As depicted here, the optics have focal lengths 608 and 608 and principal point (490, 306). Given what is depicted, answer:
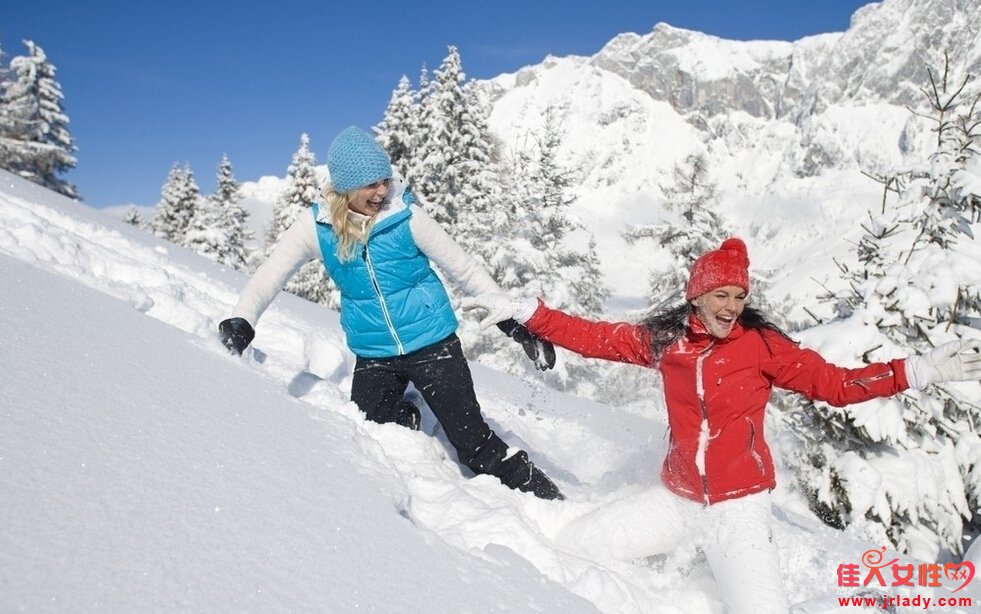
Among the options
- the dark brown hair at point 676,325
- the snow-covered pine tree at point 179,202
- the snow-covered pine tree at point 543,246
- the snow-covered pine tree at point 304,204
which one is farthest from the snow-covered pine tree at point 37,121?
the dark brown hair at point 676,325

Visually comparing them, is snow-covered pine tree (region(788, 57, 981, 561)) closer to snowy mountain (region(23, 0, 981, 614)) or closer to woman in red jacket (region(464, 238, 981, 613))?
snowy mountain (region(23, 0, 981, 614))

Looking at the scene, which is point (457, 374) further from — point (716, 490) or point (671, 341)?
point (716, 490)

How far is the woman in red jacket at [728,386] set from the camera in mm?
2953

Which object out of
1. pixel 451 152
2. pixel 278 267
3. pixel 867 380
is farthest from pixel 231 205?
pixel 867 380

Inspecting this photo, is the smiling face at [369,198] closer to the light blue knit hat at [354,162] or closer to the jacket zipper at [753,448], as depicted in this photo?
the light blue knit hat at [354,162]

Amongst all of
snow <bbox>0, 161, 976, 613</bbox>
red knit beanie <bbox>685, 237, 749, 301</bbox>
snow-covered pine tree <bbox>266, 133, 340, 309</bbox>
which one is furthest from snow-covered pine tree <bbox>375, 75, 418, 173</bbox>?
red knit beanie <bbox>685, 237, 749, 301</bbox>

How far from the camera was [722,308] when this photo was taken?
3070 millimetres

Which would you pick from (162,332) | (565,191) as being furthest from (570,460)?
(565,191)

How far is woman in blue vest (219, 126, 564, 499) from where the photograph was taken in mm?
3502

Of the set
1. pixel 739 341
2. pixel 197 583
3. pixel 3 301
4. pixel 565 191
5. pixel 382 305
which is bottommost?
pixel 197 583

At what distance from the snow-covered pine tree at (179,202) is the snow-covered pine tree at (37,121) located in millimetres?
6258

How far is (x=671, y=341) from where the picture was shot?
3244 millimetres

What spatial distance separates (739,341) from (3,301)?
385 cm

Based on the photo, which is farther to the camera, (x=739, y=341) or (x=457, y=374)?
(x=457, y=374)
